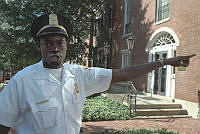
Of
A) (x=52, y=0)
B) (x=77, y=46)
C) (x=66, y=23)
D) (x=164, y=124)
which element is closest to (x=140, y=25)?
(x=77, y=46)

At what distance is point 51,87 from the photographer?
4.96 feet

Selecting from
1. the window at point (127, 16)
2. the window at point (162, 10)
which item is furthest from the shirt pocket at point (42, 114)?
the window at point (127, 16)

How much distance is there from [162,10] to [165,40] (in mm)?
1840

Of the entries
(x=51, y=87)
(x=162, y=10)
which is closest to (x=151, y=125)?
(x=51, y=87)

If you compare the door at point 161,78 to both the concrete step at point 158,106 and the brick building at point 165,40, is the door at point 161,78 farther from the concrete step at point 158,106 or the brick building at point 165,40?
the concrete step at point 158,106

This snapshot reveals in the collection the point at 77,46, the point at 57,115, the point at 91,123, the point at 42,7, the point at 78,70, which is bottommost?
the point at 91,123

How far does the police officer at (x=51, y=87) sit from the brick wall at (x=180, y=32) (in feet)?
26.2

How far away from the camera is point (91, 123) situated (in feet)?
25.0

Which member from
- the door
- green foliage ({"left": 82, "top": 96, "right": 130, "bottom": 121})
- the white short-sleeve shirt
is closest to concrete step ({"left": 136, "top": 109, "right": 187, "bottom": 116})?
green foliage ({"left": 82, "top": 96, "right": 130, "bottom": 121})

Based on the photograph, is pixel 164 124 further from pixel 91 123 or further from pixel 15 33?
pixel 15 33

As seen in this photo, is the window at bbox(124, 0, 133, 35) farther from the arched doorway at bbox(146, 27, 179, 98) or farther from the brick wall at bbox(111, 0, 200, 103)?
the arched doorway at bbox(146, 27, 179, 98)

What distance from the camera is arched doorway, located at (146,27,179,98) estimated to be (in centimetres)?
1042

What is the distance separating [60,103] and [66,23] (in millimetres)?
659

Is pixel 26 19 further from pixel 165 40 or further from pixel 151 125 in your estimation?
pixel 151 125
